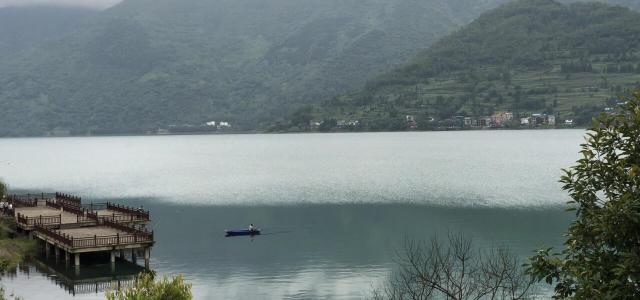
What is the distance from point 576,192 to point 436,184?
353 ft

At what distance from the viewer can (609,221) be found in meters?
14.4

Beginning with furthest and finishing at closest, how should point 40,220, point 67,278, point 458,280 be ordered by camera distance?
Answer: point 40,220
point 67,278
point 458,280

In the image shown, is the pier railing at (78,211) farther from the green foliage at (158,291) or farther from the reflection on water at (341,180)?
the green foliage at (158,291)

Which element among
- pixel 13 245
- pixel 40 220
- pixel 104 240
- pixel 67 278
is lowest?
pixel 67 278

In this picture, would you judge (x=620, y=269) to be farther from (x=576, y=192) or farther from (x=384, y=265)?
(x=384, y=265)

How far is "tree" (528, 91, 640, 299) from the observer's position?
14.1 m

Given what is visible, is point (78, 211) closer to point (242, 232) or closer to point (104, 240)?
point (104, 240)

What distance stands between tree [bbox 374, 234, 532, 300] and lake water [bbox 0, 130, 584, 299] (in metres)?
6.53

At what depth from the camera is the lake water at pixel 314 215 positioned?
54.6 m

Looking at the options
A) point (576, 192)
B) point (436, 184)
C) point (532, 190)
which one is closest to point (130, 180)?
point (436, 184)

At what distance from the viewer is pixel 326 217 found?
88688mm

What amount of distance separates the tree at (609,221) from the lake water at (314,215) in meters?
33.3

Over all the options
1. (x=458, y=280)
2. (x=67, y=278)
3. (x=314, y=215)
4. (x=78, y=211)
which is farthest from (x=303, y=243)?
(x=458, y=280)

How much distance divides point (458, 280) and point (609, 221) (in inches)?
1084
